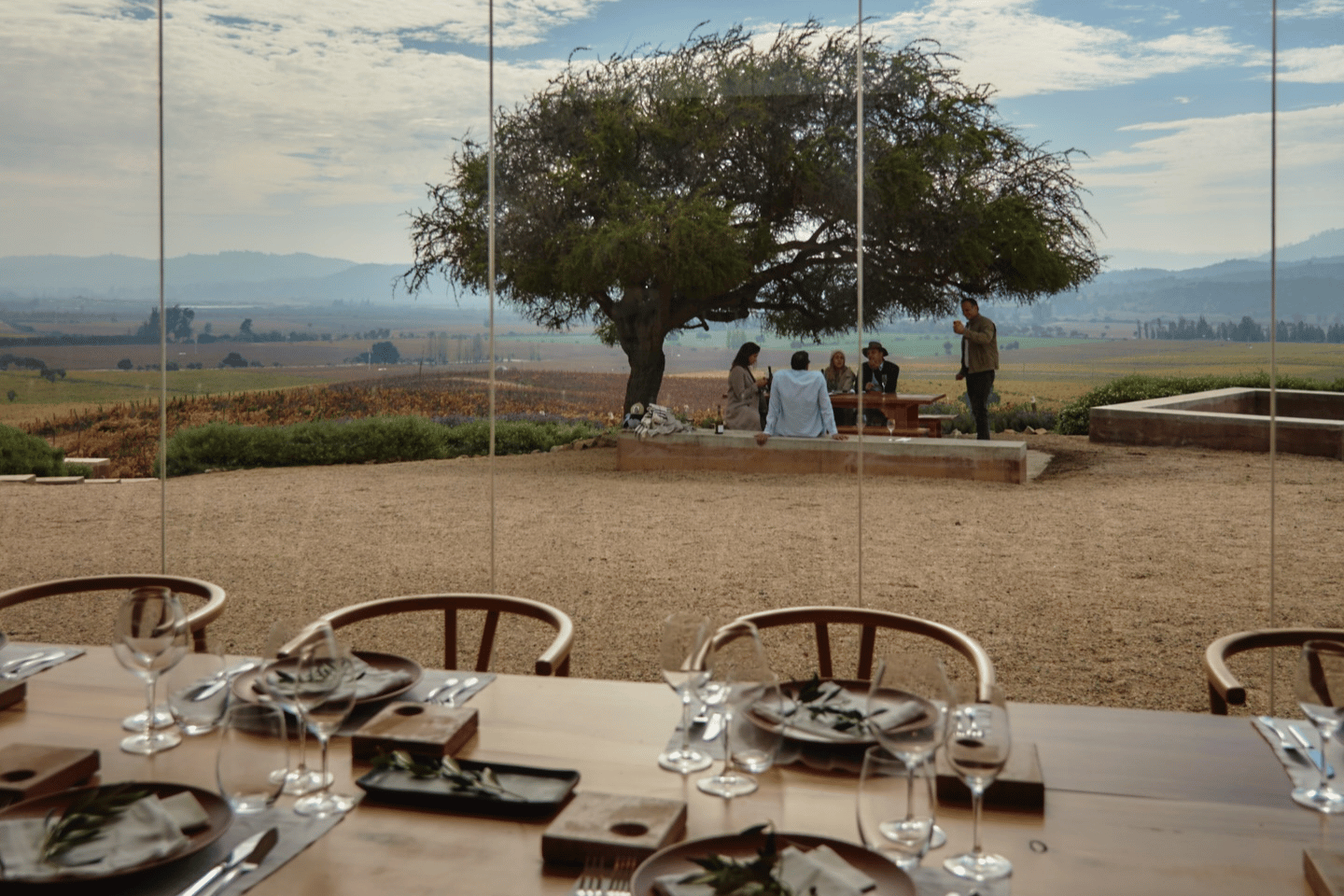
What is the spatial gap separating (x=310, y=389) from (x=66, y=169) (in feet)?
4.62

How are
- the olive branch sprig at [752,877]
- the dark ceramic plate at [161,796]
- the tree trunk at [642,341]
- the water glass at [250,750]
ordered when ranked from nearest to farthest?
1. the olive branch sprig at [752,877]
2. the dark ceramic plate at [161,796]
3. the water glass at [250,750]
4. the tree trunk at [642,341]

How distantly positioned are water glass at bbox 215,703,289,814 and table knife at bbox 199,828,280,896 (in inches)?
2.4

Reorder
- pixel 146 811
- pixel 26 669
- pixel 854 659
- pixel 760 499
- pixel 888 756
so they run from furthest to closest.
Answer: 1. pixel 760 499
2. pixel 854 659
3. pixel 26 669
4. pixel 146 811
5. pixel 888 756

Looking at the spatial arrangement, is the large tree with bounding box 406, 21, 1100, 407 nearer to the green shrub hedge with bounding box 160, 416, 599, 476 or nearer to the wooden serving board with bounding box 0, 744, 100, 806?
the green shrub hedge with bounding box 160, 416, 599, 476

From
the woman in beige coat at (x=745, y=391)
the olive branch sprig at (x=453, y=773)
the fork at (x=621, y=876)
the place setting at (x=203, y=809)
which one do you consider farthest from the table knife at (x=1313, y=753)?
the woman in beige coat at (x=745, y=391)

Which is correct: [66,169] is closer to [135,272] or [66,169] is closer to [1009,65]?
[135,272]

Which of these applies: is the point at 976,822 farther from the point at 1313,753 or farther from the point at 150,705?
the point at 150,705

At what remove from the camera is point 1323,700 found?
1.60 meters

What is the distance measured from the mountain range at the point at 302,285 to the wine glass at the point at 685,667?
2810mm

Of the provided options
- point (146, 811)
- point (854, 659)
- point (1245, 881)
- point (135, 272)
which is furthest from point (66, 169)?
point (1245, 881)

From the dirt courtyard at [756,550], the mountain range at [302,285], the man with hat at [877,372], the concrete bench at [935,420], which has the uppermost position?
the mountain range at [302,285]

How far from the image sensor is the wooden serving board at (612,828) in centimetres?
137

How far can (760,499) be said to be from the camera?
14.8 ft

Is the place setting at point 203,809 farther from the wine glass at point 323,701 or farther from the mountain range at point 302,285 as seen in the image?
the mountain range at point 302,285
